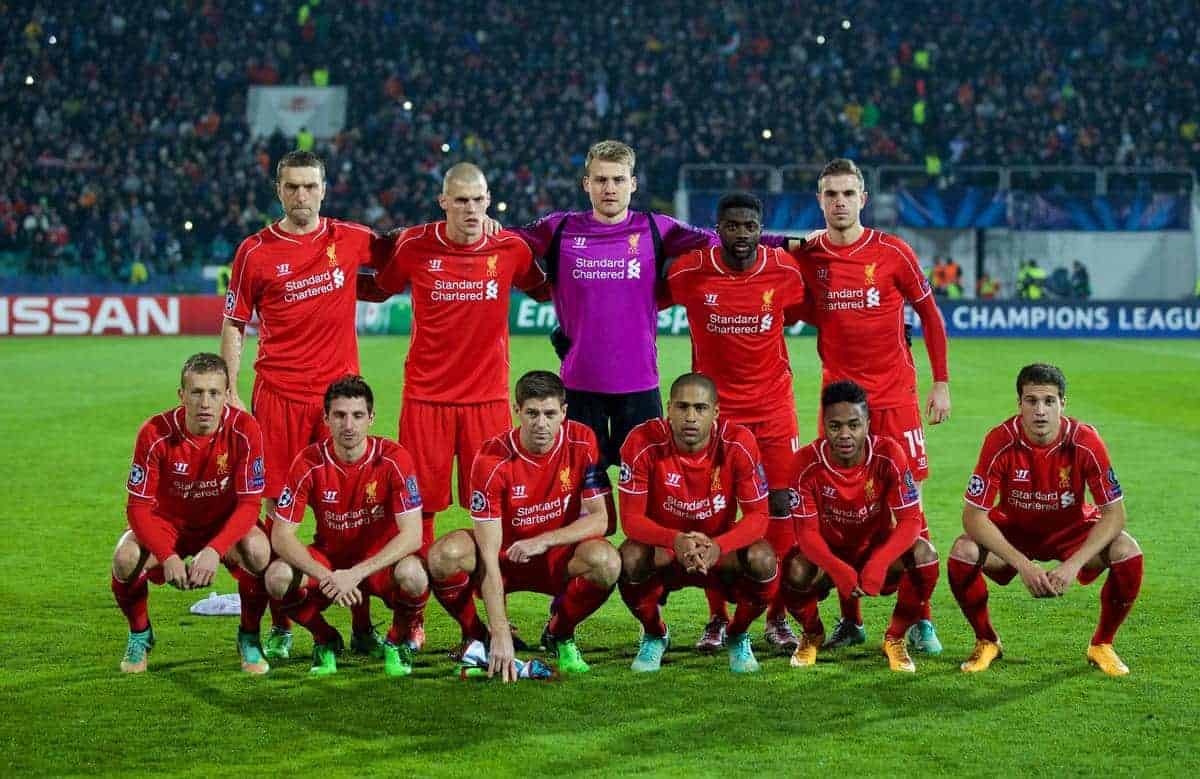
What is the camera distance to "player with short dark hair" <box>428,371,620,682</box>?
6250 millimetres

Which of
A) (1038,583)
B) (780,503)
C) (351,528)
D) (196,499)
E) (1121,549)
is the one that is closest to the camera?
(1038,583)

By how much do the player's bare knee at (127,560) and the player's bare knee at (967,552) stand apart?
3.44 m

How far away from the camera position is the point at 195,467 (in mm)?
6461

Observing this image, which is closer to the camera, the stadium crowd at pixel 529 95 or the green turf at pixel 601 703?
the green turf at pixel 601 703

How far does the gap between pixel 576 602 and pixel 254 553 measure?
136 centimetres

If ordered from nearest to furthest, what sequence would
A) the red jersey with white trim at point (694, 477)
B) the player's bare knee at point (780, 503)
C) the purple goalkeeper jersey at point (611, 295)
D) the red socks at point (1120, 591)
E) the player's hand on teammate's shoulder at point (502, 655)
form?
the player's hand on teammate's shoulder at point (502, 655) → the red socks at point (1120, 591) → the red jersey with white trim at point (694, 477) → the player's bare knee at point (780, 503) → the purple goalkeeper jersey at point (611, 295)

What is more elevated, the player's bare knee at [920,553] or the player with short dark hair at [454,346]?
the player with short dark hair at [454,346]

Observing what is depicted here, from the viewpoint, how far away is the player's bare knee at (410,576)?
6.25 metres

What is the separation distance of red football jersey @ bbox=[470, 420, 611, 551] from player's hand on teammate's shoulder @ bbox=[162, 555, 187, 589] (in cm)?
120

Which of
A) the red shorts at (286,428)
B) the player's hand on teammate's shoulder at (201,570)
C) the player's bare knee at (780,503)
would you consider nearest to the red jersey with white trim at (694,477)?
the player's bare knee at (780,503)

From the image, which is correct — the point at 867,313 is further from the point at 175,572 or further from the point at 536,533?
the point at 175,572

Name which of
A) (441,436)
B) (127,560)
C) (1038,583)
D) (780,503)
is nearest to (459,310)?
(441,436)

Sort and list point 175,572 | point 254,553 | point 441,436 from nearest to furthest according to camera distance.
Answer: point 175,572 → point 254,553 → point 441,436

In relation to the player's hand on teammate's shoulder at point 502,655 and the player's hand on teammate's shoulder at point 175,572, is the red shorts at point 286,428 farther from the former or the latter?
the player's hand on teammate's shoulder at point 502,655
